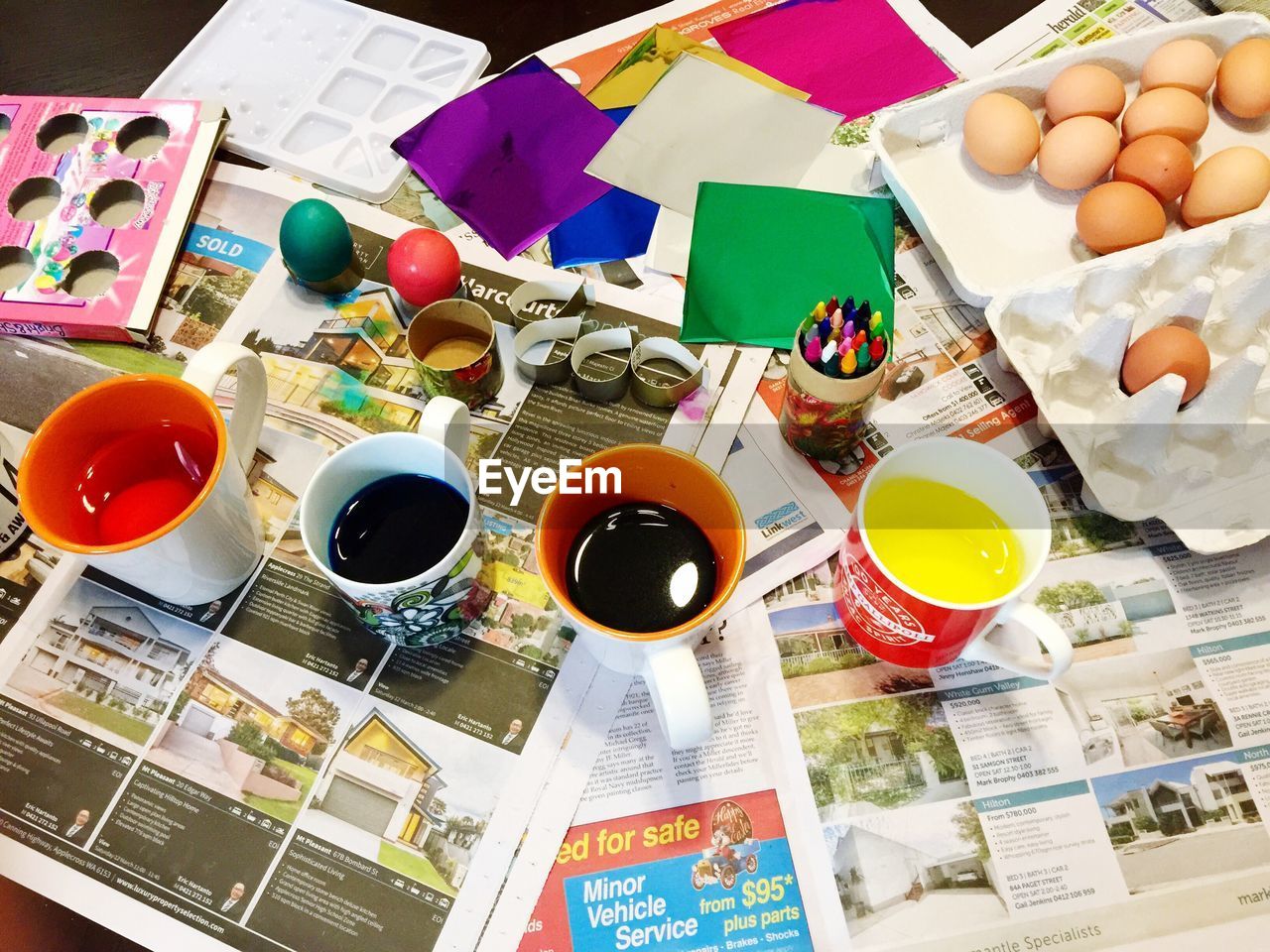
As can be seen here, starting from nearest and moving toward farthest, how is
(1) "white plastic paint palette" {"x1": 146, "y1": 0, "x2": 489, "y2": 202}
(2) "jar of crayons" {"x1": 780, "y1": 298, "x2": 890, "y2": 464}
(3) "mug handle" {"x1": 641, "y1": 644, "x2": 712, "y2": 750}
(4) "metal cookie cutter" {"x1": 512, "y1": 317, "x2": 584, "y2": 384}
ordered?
1. (3) "mug handle" {"x1": 641, "y1": 644, "x2": 712, "y2": 750}
2. (2) "jar of crayons" {"x1": 780, "y1": 298, "x2": 890, "y2": 464}
3. (4) "metal cookie cutter" {"x1": 512, "y1": 317, "x2": 584, "y2": 384}
4. (1) "white plastic paint palette" {"x1": 146, "y1": 0, "x2": 489, "y2": 202}

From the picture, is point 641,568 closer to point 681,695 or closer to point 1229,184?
point 681,695

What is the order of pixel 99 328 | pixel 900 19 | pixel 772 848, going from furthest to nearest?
pixel 900 19 < pixel 99 328 < pixel 772 848

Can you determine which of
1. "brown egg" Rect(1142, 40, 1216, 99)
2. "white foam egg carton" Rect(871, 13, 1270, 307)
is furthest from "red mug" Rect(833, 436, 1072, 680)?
"brown egg" Rect(1142, 40, 1216, 99)

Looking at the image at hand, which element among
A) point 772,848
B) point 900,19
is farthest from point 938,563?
point 900,19

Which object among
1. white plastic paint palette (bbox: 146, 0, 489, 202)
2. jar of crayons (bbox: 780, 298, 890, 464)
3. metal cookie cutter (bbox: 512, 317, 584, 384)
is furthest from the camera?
white plastic paint palette (bbox: 146, 0, 489, 202)

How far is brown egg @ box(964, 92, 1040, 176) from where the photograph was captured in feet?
2.23

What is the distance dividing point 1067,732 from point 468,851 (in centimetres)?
39

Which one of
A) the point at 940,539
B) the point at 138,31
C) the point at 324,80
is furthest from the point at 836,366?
the point at 138,31

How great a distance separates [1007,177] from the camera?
2.36ft

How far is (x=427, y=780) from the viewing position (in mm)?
536

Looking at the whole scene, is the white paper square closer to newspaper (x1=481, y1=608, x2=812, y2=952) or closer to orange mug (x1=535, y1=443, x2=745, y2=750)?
orange mug (x1=535, y1=443, x2=745, y2=750)

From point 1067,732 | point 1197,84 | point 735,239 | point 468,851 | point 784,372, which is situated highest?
point 1197,84

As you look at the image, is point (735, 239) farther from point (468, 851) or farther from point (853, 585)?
point (468, 851)

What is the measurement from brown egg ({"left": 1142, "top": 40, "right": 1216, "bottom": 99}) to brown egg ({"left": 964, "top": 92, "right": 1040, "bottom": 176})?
4.4 inches
